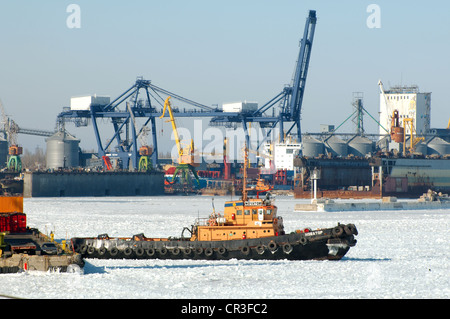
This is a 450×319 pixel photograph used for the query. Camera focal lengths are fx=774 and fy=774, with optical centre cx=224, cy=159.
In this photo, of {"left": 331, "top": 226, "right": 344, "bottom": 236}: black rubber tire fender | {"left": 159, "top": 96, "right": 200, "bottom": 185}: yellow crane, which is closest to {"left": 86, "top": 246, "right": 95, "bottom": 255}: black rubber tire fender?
{"left": 331, "top": 226, "right": 344, "bottom": 236}: black rubber tire fender

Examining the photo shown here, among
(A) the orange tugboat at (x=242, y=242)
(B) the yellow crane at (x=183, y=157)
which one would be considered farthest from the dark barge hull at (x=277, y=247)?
(B) the yellow crane at (x=183, y=157)

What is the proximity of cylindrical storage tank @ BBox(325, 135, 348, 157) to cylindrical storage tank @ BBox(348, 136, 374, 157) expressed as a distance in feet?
6.67

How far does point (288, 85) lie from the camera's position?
157m

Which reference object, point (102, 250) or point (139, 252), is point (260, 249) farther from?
point (102, 250)

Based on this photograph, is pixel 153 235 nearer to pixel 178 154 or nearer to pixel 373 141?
pixel 178 154

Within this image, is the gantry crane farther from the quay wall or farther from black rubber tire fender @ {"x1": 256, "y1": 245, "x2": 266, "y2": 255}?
black rubber tire fender @ {"x1": 256, "y1": 245, "x2": 266, "y2": 255}

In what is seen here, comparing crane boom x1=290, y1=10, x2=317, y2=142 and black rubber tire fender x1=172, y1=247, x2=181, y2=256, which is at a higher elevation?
crane boom x1=290, y1=10, x2=317, y2=142

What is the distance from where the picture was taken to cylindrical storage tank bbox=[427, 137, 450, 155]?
6594 inches

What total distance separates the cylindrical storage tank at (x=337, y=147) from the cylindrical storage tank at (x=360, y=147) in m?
2.03

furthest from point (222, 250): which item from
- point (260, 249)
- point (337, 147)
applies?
point (337, 147)

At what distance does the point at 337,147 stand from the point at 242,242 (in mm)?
131172

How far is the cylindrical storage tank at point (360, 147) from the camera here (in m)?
167
